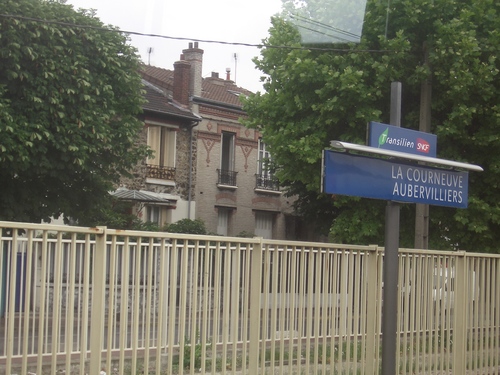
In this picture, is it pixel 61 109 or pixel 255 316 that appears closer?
pixel 255 316

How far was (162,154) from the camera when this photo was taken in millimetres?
35438

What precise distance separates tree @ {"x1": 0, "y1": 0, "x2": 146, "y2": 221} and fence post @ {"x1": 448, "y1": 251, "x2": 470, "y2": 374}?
12651 mm

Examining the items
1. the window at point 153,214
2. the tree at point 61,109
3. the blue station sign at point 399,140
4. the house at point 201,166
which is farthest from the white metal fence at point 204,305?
the window at point 153,214

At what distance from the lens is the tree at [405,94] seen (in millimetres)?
19391

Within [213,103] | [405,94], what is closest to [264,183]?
[213,103]

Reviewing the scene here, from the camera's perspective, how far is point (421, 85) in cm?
1991

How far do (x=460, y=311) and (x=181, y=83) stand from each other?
1076 inches

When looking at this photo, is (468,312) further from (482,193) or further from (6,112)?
(6,112)

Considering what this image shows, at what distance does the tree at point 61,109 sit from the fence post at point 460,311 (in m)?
12.7

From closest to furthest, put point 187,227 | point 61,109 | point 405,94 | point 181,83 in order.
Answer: point 405,94 < point 61,109 < point 187,227 < point 181,83

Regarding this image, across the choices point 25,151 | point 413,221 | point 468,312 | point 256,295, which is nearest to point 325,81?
point 413,221

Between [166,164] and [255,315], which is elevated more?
[166,164]

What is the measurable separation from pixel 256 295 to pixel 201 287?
56cm

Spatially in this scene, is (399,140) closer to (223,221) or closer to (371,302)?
(371,302)
